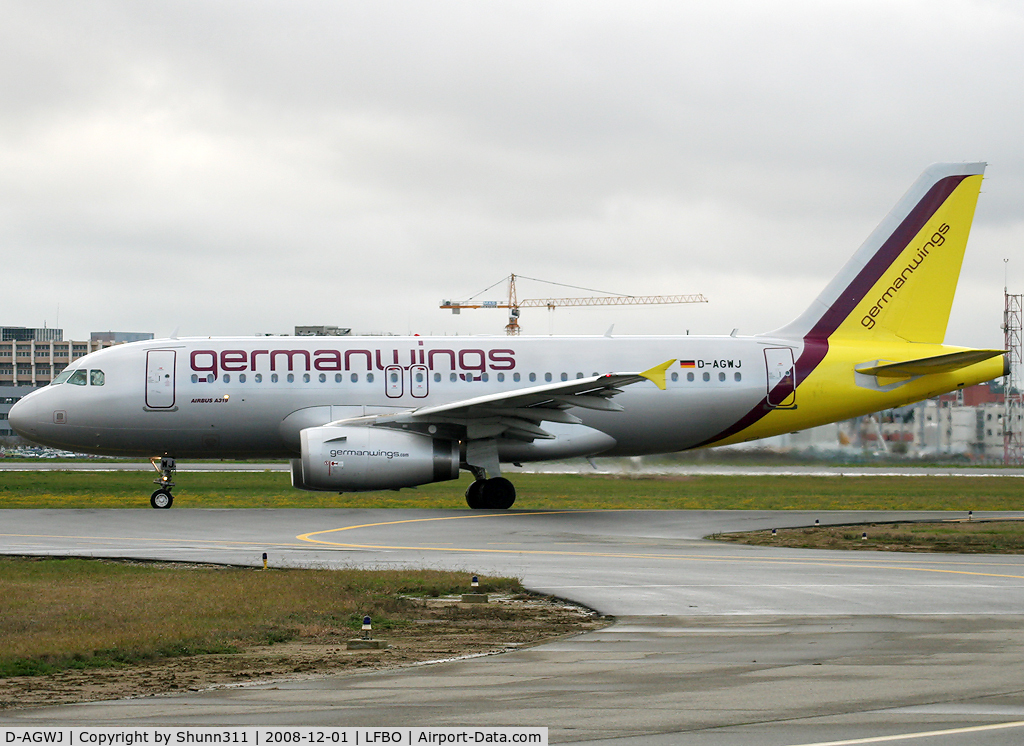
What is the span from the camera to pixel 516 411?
26.0m

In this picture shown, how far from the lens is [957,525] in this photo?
76.2 feet

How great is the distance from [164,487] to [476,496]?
7653 millimetres

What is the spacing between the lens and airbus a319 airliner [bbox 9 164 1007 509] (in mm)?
27891

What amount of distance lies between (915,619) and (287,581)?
721cm

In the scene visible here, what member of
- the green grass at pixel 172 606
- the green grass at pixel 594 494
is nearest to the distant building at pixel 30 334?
the green grass at pixel 594 494

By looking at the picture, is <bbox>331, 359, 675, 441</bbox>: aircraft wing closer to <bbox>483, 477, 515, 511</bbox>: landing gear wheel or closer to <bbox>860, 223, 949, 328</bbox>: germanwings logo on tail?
<bbox>483, 477, 515, 511</bbox>: landing gear wheel

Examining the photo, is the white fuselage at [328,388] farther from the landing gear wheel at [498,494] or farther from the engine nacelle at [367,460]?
the engine nacelle at [367,460]

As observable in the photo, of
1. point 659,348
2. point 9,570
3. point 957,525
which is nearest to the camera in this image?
point 9,570

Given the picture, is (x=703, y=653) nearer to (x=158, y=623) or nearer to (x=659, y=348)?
(x=158, y=623)

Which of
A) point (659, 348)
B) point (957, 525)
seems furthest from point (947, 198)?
point (957, 525)

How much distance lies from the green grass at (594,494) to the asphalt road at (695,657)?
35.2ft

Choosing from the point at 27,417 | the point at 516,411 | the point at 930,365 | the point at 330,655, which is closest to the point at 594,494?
the point at 516,411

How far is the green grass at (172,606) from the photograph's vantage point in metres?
9.79

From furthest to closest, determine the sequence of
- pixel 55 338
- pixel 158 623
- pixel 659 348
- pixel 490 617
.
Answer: pixel 55 338
pixel 659 348
pixel 490 617
pixel 158 623
